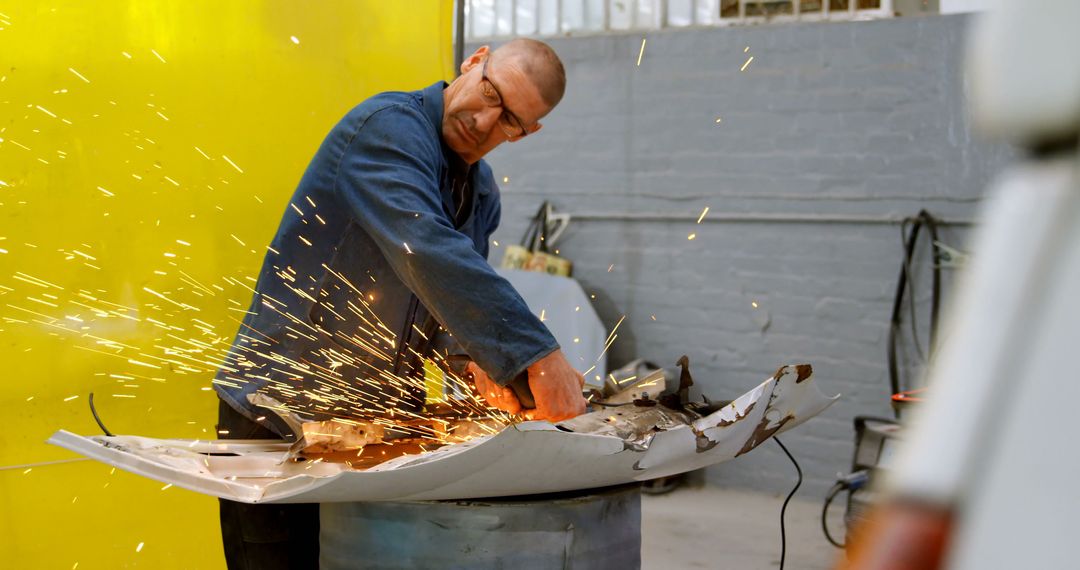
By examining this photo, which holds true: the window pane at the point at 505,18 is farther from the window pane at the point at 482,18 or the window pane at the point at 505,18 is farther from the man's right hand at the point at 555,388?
the man's right hand at the point at 555,388

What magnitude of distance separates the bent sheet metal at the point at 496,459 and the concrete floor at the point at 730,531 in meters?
2.36

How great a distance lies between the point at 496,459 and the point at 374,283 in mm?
797

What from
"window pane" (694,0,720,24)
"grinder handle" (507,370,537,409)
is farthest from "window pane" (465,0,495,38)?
"grinder handle" (507,370,537,409)

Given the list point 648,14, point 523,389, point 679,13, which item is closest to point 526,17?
point 648,14

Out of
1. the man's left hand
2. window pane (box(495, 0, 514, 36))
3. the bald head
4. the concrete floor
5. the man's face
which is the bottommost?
the concrete floor

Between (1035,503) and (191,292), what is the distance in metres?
2.34

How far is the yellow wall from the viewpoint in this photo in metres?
2.20

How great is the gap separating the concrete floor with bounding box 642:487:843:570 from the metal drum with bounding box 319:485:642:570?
2484mm

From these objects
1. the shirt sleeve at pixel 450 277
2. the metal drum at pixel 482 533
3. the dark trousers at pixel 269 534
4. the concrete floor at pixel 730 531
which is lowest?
the concrete floor at pixel 730 531

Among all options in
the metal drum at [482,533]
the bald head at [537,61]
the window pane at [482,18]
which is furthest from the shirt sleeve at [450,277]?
the window pane at [482,18]

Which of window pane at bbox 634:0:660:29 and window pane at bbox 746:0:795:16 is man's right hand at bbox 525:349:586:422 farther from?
window pane at bbox 634:0:660:29

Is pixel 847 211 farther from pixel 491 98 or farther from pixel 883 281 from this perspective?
pixel 491 98

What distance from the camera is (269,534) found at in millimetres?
2053

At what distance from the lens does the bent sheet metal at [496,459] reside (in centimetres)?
146
